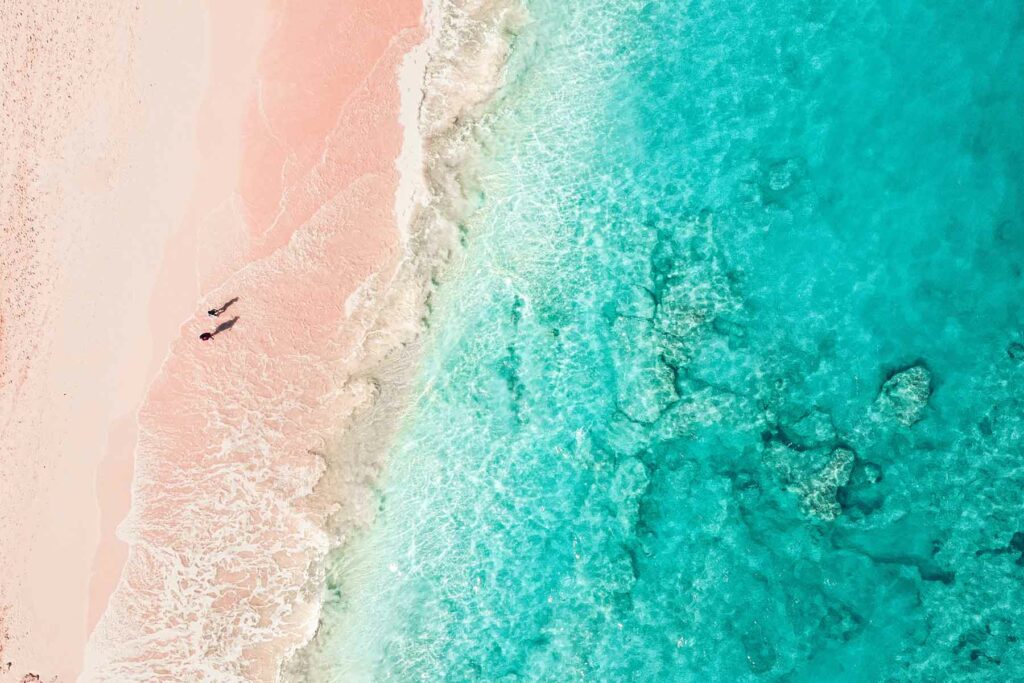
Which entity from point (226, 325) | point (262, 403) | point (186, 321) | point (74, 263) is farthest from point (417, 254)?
point (74, 263)

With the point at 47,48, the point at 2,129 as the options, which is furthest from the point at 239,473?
the point at 47,48

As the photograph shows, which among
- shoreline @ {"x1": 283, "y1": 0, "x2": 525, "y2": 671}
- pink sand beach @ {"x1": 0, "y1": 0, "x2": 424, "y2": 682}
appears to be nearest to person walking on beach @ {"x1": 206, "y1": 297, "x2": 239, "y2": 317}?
pink sand beach @ {"x1": 0, "y1": 0, "x2": 424, "y2": 682}

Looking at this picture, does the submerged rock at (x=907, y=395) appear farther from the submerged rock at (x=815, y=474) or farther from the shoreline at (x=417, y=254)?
the shoreline at (x=417, y=254)

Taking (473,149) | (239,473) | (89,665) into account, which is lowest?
(89,665)

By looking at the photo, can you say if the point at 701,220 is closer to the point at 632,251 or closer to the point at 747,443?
the point at 632,251

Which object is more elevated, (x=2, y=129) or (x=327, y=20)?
(x=2, y=129)

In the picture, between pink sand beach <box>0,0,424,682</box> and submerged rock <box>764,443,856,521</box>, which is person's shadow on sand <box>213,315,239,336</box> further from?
submerged rock <box>764,443,856,521</box>

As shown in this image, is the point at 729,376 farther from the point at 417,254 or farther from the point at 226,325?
the point at 226,325
